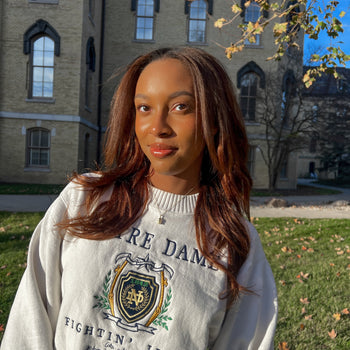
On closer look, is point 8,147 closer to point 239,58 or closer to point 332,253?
point 239,58

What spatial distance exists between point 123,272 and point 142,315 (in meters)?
0.16

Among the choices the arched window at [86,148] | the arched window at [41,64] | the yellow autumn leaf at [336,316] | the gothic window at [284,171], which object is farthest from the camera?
the gothic window at [284,171]

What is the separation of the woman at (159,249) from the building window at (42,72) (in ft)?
56.0

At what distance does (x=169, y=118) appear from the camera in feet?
4.43

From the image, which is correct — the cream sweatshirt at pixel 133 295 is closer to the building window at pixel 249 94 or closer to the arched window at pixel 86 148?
the arched window at pixel 86 148

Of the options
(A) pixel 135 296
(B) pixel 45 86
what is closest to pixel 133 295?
(A) pixel 135 296

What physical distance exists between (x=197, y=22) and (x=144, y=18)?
2.95 metres

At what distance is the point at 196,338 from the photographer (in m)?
1.29

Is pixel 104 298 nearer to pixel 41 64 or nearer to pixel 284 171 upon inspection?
pixel 41 64

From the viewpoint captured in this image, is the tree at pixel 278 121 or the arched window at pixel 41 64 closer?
the arched window at pixel 41 64

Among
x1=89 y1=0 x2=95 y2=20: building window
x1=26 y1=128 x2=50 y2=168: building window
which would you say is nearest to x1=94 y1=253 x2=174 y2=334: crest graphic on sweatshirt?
x1=26 y1=128 x2=50 y2=168: building window

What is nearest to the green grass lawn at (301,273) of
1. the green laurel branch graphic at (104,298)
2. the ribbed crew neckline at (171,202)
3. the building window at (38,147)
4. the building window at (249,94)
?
the ribbed crew neckline at (171,202)

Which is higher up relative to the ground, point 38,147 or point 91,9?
point 91,9

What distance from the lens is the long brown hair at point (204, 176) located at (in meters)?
1.37
